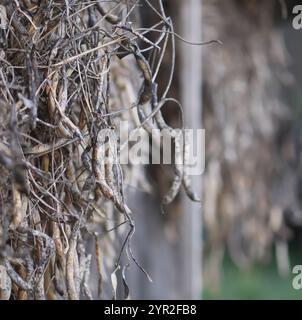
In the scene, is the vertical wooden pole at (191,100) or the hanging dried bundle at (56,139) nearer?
the hanging dried bundle at (56,139)

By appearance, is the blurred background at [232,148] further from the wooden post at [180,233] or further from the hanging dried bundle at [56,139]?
the hanging dried bundle at [56,139]

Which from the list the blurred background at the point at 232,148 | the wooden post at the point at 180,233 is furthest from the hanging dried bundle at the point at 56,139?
the blurred background at the point at 232,148

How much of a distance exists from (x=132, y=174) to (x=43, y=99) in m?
0.33

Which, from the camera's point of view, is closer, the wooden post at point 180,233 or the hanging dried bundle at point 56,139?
the hanging dried bundle at point 56,139

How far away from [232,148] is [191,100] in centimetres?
34

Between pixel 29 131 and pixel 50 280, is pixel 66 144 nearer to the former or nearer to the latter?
pixel 29 131

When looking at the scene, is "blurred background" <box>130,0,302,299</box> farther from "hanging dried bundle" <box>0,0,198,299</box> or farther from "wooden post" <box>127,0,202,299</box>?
"hanging dried bundle" <box>0,0,198,299</box>

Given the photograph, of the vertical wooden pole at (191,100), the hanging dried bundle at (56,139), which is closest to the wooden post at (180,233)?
the vertical wooden pole at (191,100)

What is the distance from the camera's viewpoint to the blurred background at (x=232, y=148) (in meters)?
1.84

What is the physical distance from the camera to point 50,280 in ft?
2.27

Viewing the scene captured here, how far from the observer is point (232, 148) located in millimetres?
2057

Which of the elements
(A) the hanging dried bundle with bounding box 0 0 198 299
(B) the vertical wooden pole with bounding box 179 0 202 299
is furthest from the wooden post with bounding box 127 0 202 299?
(A) the hanging dried bundle with bounding box 0 0 198 299
